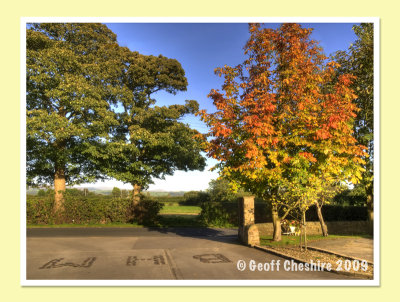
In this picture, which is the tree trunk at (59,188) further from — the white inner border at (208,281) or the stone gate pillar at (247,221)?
the white inner border at (208,281)

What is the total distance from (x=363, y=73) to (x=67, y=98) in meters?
14.6

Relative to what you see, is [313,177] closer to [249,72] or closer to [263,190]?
[263,190]

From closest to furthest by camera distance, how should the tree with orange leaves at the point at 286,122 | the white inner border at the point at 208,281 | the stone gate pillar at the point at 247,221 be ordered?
the white inner border at the point at 208,281
the tree with orange leaves at the point at 286,122
the stone gate pillar at the point at 247,221

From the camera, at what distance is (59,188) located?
62.0ft

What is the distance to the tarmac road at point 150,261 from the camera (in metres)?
7.02

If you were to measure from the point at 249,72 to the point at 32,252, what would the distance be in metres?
9.17

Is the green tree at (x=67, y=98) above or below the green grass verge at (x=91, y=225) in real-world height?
above

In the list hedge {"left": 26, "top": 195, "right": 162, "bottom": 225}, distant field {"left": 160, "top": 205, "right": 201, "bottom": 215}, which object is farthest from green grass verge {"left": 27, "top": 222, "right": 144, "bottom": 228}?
distant field {"left": 160, "top": 205, "right": 201, "bottom": 215}

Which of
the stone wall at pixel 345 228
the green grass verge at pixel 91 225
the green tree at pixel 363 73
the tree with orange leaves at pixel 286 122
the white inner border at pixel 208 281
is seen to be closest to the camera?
the white inner border at pixel 208 281

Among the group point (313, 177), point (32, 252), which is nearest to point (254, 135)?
point (313, 177)

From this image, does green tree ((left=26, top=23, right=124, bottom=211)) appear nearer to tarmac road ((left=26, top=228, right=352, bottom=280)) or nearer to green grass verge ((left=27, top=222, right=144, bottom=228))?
green grass verge ((left=27, top=222, right=144, bottom=228))

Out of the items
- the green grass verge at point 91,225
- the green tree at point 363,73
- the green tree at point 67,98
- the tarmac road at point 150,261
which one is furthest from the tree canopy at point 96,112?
the green tree at point 363,73

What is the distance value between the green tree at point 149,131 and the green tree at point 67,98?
116cm

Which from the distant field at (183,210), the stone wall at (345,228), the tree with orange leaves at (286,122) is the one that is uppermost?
the tree with orange leaves at (286,122)
